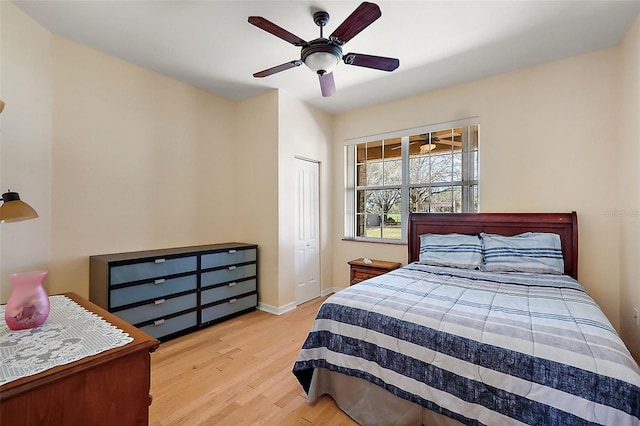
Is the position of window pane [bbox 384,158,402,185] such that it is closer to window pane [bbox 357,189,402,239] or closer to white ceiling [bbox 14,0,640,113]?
window pane [bbox 357,189,402,239]

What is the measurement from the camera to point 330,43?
2027mm

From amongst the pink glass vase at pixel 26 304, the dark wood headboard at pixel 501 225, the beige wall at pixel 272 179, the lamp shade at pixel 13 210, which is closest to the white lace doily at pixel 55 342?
the pink glass vase at pixel 26 304

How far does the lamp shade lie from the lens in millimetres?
1271

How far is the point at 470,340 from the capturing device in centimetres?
144

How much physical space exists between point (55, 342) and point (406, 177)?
3721 mm

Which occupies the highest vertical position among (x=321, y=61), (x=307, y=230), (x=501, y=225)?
(x=321, y=61)

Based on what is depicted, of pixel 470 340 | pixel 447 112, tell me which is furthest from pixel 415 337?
pixel 447 112

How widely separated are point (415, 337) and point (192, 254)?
7.89 feet

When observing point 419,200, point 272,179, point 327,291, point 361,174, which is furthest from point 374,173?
point 327,291

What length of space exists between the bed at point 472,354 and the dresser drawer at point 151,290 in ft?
5.42

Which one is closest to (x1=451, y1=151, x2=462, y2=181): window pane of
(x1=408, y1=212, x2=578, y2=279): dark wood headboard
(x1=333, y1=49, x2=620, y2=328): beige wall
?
(x1=333, y1=49, x2=620, y2=328): beige wall

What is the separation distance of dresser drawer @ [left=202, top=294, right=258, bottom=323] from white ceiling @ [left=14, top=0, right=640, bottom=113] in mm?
2623

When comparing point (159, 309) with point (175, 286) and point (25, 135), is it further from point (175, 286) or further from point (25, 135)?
point (25, 135)

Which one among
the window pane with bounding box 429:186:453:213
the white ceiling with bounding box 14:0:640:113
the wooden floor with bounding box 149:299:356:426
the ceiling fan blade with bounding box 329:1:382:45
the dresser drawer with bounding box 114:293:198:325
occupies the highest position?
the white ceiling with bounding box 14:0:640:113
